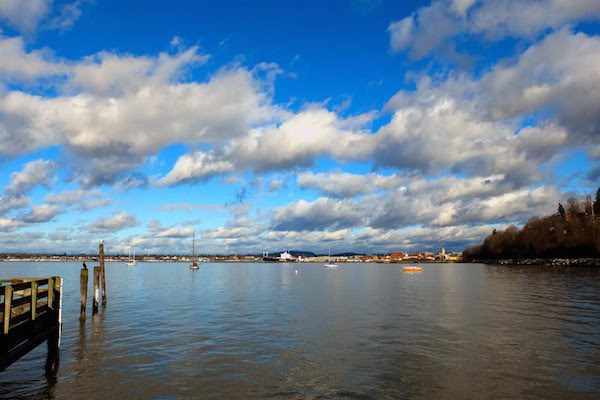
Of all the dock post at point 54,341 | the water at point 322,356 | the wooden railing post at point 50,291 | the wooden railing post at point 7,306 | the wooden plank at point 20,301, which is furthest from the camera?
the wooden railing post at point 50,291

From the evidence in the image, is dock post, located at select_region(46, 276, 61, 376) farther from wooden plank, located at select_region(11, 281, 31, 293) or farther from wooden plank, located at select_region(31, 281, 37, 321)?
wooden plank, located at select_region(11, 281, 31, 293)

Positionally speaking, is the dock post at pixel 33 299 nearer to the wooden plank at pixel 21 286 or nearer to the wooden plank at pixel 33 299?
the wooden plank at pixel 33 299

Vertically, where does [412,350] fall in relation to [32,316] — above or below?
below

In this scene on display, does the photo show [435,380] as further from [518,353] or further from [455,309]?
[455,309]

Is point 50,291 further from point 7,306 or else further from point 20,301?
point 7,306

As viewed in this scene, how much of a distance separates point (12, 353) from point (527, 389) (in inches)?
852

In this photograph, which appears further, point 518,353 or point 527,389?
point 518,353

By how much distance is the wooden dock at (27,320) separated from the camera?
17.3 m

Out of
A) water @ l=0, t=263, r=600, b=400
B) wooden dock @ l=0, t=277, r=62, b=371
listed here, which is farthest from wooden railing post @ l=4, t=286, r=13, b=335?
water @ l=0, t=263, r=600, b=400

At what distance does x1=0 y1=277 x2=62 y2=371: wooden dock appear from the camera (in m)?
17.3

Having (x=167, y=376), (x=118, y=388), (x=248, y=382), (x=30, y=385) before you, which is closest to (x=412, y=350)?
(x=248, y=382)

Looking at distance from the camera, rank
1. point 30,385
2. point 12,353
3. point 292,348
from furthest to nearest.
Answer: point 292,348 < point 30,385 < point 12,353

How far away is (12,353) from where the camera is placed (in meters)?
17.9

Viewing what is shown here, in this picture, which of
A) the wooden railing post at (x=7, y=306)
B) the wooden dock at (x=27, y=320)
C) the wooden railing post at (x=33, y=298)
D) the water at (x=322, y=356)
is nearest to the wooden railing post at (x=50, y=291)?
the wooden dock at (x=27, y=320)
